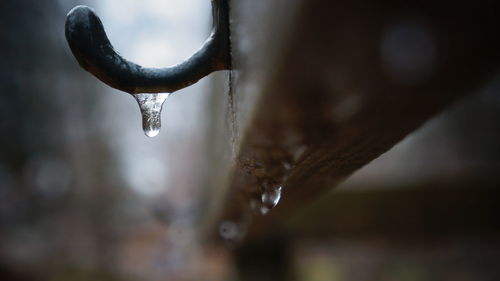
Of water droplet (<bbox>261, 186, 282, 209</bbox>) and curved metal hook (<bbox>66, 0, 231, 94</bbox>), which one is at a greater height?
curved metal hook (<bbox>66, 0, 231, 94</bbox>)

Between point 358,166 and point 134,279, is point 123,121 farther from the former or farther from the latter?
point 358,166

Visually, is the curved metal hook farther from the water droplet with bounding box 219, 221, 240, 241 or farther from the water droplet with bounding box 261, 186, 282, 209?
the water droplet with bounding box 219, 221, 240, 241

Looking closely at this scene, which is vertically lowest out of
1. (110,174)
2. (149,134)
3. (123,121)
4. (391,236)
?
(149,134)

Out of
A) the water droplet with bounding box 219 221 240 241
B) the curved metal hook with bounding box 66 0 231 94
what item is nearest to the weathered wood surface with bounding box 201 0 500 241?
the curved metal hook with bounding box 66 0 231 94

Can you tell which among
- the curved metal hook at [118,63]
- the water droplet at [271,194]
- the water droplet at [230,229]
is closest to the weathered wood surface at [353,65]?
the curved metal hook at [118,63]

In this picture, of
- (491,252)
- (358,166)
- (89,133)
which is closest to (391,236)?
(358,166)

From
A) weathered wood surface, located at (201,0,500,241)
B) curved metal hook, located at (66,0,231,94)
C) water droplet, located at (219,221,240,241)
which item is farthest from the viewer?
water droplet, located at (219,221,240,241)

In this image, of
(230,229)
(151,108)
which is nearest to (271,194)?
(151,108)
